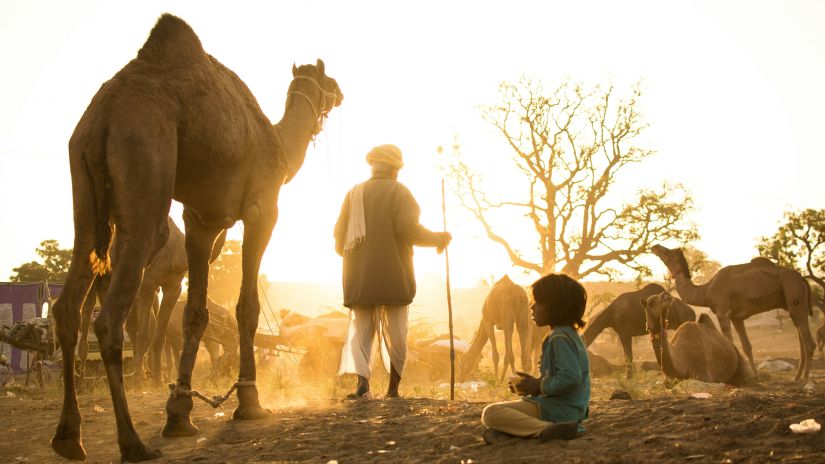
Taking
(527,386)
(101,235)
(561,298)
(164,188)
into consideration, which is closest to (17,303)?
(101,235)

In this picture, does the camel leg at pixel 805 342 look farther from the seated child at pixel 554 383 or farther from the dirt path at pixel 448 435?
the seated child at pixel 554 383

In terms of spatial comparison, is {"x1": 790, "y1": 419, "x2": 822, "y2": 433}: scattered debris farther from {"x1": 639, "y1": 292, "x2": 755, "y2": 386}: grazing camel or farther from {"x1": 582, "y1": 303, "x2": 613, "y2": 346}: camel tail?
Result: {"x1": 582, "y1": 303, "x2": 613, "y2": 346}: camel tail

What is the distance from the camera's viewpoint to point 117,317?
14.5 ft

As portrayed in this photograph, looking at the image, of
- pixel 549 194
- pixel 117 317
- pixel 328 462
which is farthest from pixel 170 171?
pixel 549 194

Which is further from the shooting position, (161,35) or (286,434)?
(161,35)

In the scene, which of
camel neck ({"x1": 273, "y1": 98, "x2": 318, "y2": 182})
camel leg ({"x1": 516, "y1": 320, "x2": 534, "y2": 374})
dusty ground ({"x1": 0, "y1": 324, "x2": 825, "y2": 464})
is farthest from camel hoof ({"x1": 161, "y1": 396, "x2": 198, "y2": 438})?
camel leg ({"x1": 516, "y1": 320, "x2": 534, "y2": 374})

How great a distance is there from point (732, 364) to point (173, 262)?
318 inches

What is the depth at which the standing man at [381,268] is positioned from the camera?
790 centimetres

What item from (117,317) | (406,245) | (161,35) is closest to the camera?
(117,317)

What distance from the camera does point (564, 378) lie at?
402 centimetres

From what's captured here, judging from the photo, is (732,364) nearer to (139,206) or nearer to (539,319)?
(539,319)

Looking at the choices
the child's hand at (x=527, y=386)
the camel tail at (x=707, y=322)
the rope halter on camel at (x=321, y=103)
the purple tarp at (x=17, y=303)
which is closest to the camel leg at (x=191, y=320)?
the rope halter on camel at (x=321, y=103)

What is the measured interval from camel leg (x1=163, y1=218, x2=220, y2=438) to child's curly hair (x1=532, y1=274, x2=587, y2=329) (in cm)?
269

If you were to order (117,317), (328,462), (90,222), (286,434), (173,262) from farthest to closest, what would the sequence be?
(173,262) → (286,434) → (90,222) → (117,317) → (328,462)
